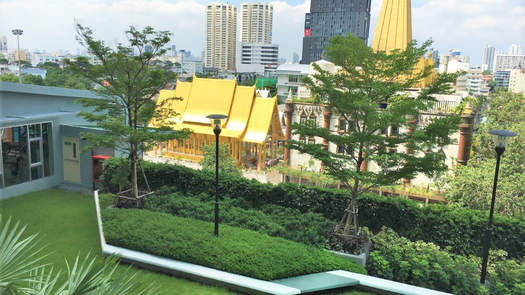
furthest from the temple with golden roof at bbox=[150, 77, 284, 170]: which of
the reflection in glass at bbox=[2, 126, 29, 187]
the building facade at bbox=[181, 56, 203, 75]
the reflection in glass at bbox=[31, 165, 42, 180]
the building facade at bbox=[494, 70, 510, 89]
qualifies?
the building facade at bbox=[181, 56, 203, 75]

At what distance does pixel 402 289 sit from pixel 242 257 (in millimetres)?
3120

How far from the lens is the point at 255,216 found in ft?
33.2

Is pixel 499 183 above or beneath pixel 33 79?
beneath

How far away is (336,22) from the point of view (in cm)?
10300

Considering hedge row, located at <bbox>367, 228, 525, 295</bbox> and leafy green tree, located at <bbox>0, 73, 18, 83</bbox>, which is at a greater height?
leafy green tree, located at <bbox>0, 73, 18, 83</bbox>

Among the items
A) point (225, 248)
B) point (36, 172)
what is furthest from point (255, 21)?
point (225, 248)

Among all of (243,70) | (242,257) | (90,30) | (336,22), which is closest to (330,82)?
(242,257)

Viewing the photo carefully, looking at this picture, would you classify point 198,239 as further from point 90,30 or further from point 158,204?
point 90,30

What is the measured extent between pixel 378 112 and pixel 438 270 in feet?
11.6

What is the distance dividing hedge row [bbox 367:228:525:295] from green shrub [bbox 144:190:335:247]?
1.45 metres

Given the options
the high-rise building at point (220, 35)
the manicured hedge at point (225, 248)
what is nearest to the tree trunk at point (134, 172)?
the manicured hedge at point (225, 248)

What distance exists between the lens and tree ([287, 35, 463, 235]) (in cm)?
852

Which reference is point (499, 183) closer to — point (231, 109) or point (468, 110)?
point (468, 110)

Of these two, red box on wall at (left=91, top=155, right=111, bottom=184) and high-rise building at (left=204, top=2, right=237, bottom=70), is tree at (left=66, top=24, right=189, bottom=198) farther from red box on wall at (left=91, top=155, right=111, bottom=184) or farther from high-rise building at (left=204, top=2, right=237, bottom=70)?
high-rise building at (left=204, top=2, right=237, bottom=70)
